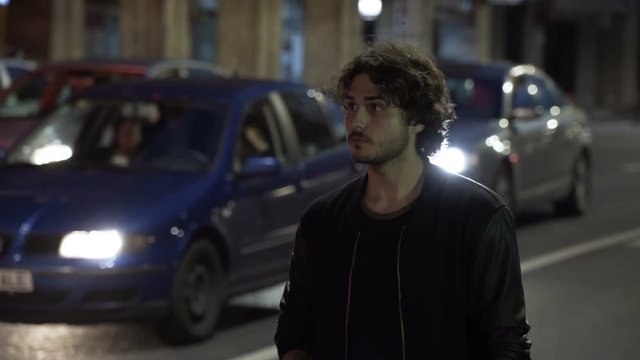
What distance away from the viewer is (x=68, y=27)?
31766 mm

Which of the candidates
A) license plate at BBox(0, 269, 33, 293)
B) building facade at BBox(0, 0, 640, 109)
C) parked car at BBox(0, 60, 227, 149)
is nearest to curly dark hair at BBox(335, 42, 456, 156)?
license plate at BBox(0, 269, 33, 293)

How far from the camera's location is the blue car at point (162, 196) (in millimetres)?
8641

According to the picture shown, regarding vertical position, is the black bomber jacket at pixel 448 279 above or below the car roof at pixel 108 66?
above

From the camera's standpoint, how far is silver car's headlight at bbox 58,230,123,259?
8.62 metres

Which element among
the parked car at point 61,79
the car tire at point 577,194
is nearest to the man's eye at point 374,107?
the parked car at point 61,79

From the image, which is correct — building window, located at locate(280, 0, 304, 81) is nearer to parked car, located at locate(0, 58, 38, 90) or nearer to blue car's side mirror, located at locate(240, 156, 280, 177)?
parked car, located at locate(0, 58, 38, 90)

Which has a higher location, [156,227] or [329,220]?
[329,220]

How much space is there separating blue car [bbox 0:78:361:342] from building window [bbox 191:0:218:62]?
989 inches

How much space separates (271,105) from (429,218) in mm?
6937

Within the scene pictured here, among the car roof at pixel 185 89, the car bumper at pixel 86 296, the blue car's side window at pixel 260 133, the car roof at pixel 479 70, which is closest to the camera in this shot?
the car bumper at pixel 86 296

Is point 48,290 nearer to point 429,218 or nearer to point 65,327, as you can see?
point 65,327

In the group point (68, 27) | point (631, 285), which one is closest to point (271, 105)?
point (631, 285)

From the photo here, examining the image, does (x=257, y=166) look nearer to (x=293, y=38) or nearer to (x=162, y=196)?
(x=162, y=196)

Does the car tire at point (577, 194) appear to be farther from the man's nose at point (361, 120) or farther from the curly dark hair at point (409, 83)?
the man's nose at point (361, 120)
